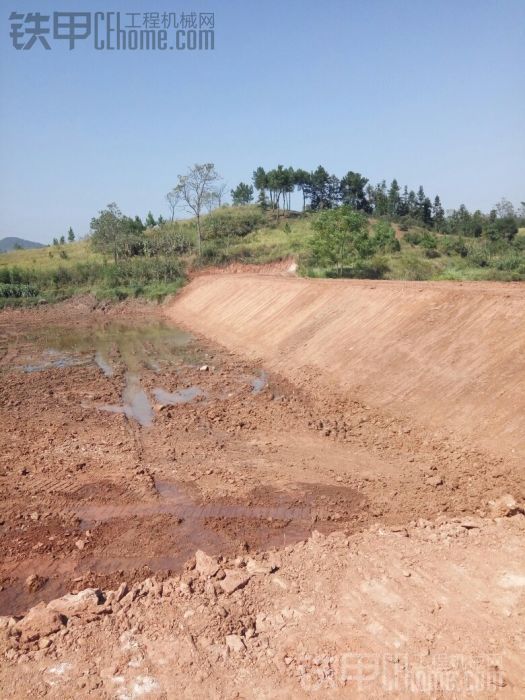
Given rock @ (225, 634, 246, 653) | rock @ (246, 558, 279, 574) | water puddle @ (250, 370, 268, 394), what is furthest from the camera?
water puddle @ (250, 370, 268, 394)

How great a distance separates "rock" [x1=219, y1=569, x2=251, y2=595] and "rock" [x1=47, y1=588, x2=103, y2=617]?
4.48ft

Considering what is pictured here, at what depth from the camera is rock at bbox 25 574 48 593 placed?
5934mm

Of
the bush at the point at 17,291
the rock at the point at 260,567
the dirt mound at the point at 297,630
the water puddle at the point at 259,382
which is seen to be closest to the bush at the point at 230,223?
the bush at the point at 17,291

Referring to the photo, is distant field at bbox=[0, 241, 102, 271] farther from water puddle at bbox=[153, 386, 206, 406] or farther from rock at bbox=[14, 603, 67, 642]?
rock at bbox=[14, 603, 67, 642]

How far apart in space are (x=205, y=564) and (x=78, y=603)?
1.48 m

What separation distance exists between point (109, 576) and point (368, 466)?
4.98 metres

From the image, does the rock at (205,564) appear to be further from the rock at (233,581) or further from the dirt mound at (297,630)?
the rock at (233,581)

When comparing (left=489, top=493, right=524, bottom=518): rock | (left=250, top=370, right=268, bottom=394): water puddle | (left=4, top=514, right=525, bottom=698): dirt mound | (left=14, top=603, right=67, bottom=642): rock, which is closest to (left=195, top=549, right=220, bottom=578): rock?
(left=4, top=514, right=525, bottom=698): dirt mound

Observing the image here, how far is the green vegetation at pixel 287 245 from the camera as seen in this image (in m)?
34.3

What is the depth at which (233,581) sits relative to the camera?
18.1 ft

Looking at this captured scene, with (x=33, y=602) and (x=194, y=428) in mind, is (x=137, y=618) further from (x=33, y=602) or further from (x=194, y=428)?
(x=194, y=428)

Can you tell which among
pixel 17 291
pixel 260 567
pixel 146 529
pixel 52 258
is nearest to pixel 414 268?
pixel 17 291

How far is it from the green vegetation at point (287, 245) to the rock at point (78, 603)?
77.9 feet

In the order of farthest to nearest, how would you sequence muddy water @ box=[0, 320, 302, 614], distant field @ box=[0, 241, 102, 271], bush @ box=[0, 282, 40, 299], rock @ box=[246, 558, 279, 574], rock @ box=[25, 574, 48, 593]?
1. distant field @ box=[0, 241, 102, 271]
2. bush @ box=[0, 282, 40, 299]
3. muddy water @ box=[0, 320, 302, 614]
4. rock @ box=[25, 574, 48, 593]
5. rock @ box=[246, 558, 279, 574]
